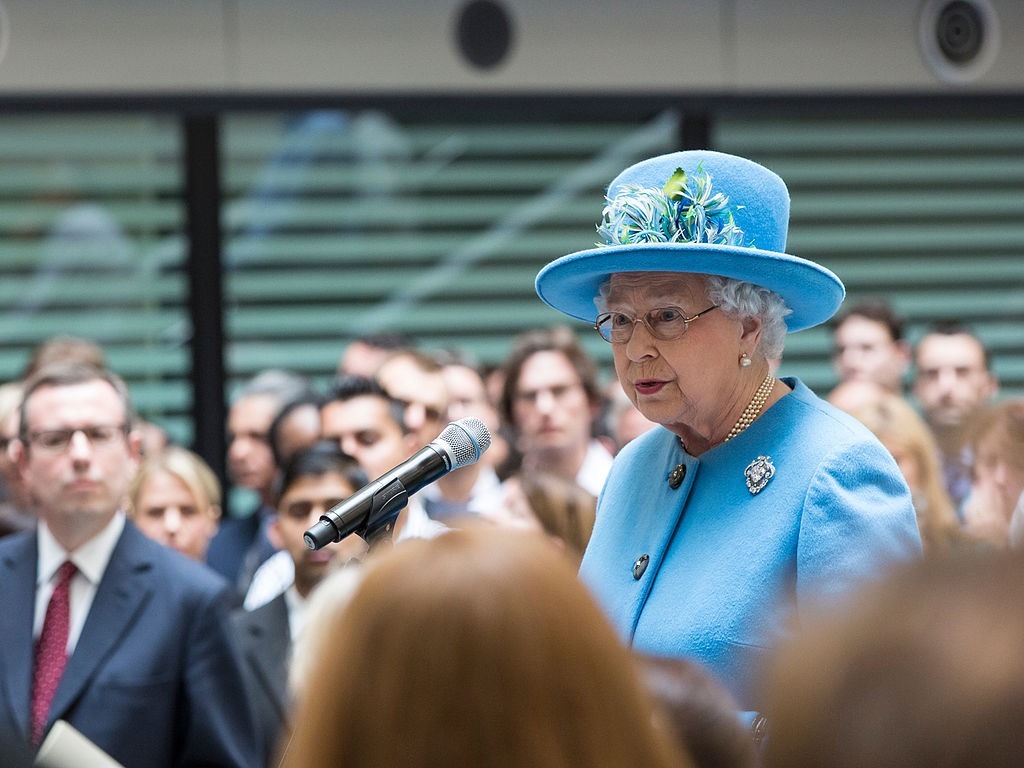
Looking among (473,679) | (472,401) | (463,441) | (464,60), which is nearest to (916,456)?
(472,401)

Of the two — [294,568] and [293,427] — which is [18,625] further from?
[293,427]

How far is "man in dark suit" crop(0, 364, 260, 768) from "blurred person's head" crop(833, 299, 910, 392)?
10.6ft

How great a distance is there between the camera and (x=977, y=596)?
958 mm

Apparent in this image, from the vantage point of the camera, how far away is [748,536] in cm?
247

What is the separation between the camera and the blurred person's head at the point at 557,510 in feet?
13.4

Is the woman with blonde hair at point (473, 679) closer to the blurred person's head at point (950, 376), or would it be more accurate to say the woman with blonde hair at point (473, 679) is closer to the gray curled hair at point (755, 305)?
the gray curled hair at point (755, 305)

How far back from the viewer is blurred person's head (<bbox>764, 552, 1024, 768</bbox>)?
92 cm

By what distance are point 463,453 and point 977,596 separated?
1.60 metres

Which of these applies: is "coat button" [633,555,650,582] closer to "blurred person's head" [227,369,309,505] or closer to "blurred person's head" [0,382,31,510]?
"blurred person's head" [0,382,31,510]

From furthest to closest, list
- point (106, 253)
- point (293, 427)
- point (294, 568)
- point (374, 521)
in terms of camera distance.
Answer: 1. point (106, 253)
2. point (293, 427)
3. point (294, 568)
4. point (374, 521)

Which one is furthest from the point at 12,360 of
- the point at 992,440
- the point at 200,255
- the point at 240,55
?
the point at 992,440

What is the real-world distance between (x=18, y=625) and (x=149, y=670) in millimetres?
407

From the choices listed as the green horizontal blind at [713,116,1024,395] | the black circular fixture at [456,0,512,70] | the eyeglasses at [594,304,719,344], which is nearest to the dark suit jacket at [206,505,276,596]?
the black circular fixture at [456,0,512,70]

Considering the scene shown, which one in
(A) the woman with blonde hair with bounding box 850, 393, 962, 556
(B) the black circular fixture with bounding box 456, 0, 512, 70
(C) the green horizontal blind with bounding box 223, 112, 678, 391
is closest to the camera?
(A) the woman with blonde hair with bounding box 850, 393, 962, 556
